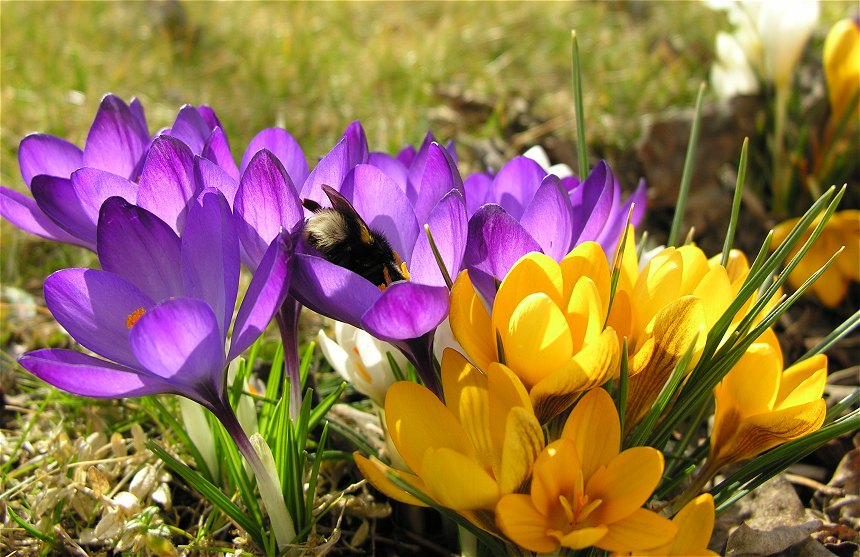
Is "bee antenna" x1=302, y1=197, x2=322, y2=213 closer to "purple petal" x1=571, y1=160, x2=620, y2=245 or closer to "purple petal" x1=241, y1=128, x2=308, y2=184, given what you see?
"purple petal" x1=241, y1=128, x2=308, y2=184

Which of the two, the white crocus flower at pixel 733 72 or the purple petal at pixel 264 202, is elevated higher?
the purple petal at pixel 264 202

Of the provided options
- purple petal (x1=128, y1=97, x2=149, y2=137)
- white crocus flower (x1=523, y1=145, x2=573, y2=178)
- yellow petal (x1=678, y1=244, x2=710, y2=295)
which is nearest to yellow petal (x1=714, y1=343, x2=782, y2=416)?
yellow petal (x1=678, y1=244, x2=710, y2=295)

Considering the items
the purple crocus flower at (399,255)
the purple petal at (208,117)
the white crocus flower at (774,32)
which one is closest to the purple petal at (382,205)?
the purple crocus flower at (399,255)

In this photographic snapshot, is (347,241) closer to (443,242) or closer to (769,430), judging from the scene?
(443,242)

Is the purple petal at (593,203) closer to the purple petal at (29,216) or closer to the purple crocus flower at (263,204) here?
the purple crocus flower at (263,204)

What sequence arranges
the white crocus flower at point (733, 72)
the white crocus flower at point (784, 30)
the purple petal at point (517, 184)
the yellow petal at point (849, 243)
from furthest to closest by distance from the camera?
the white crocus flower at point (733, 72), the white crocus flower at point (784, 30), the yellow petal at point (849, 243), the purple petal at point (517, 184)

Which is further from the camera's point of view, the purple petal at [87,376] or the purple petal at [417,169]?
the purple petal at [417,169]

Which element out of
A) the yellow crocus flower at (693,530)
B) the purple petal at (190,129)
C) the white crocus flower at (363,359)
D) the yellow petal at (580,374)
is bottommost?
the yellow crocus flower at (693,530)

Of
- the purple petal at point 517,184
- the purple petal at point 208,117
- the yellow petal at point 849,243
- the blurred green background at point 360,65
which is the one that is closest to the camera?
the purple petal at point 517,184
